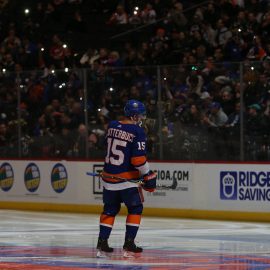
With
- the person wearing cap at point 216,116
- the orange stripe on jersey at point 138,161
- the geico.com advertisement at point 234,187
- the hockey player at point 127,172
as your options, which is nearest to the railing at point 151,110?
the person wearing cap at point 216,116

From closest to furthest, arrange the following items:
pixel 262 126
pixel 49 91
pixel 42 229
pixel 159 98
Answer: pixel 42 229
pixel 262 126
pixel 159 98
pixel 49 91

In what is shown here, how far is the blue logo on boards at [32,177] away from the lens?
19.8 metres

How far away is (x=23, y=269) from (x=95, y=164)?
8.88 meters

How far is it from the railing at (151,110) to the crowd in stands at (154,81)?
2cm

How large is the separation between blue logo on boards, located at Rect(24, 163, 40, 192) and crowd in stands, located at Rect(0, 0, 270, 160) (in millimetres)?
314

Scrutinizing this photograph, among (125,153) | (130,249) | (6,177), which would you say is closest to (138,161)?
(125,153)

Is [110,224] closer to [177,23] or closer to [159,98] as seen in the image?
[159,98]

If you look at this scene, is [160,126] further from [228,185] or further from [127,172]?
[127,172]

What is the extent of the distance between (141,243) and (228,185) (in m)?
4.52

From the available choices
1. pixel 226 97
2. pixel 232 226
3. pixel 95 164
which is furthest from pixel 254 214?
pixel 95 164

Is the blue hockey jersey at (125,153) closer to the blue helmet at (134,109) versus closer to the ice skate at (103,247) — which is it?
the blue helmet at (134,109)

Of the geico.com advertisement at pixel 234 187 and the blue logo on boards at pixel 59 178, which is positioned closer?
the geico.com advertisement at pixel 234 187

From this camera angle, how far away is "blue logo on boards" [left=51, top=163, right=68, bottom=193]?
19.5 meters

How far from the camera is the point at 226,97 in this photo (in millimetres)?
17156
